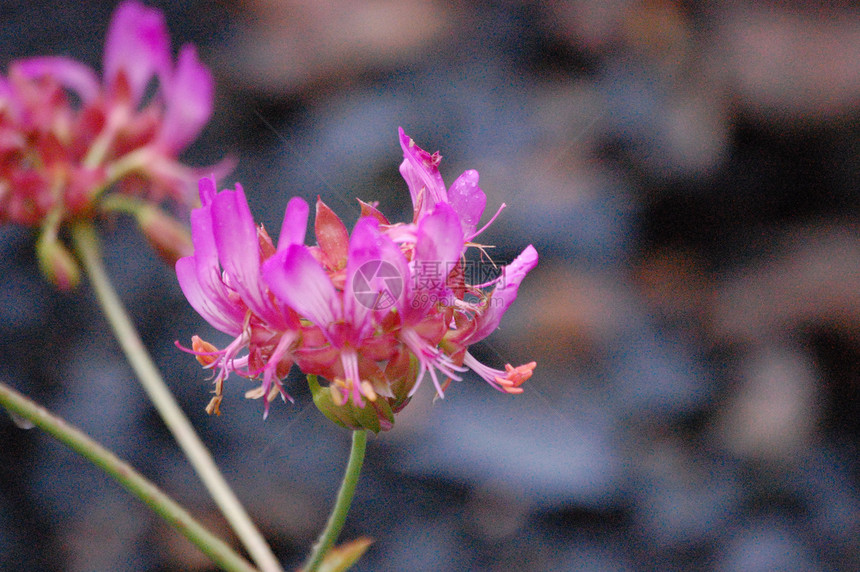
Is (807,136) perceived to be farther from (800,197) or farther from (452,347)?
(452,347)

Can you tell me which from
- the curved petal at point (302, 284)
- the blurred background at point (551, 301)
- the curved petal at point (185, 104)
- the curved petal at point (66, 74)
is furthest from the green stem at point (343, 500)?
the blurred background at point (551, 301)

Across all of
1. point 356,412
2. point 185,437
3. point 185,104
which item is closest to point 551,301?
point 185,104

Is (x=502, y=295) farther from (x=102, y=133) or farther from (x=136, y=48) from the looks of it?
(x=136, y=48)

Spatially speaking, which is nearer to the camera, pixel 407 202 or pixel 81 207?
pixel 81 207

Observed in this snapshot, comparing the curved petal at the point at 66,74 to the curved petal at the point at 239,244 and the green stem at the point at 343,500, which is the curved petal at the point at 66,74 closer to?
the curved petal at the point at 239,244

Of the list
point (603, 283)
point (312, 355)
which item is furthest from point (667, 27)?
point (312, 355)

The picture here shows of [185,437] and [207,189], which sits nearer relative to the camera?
[207,189]

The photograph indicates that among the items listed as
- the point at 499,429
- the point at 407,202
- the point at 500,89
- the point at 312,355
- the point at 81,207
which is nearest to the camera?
the point at 312,355
